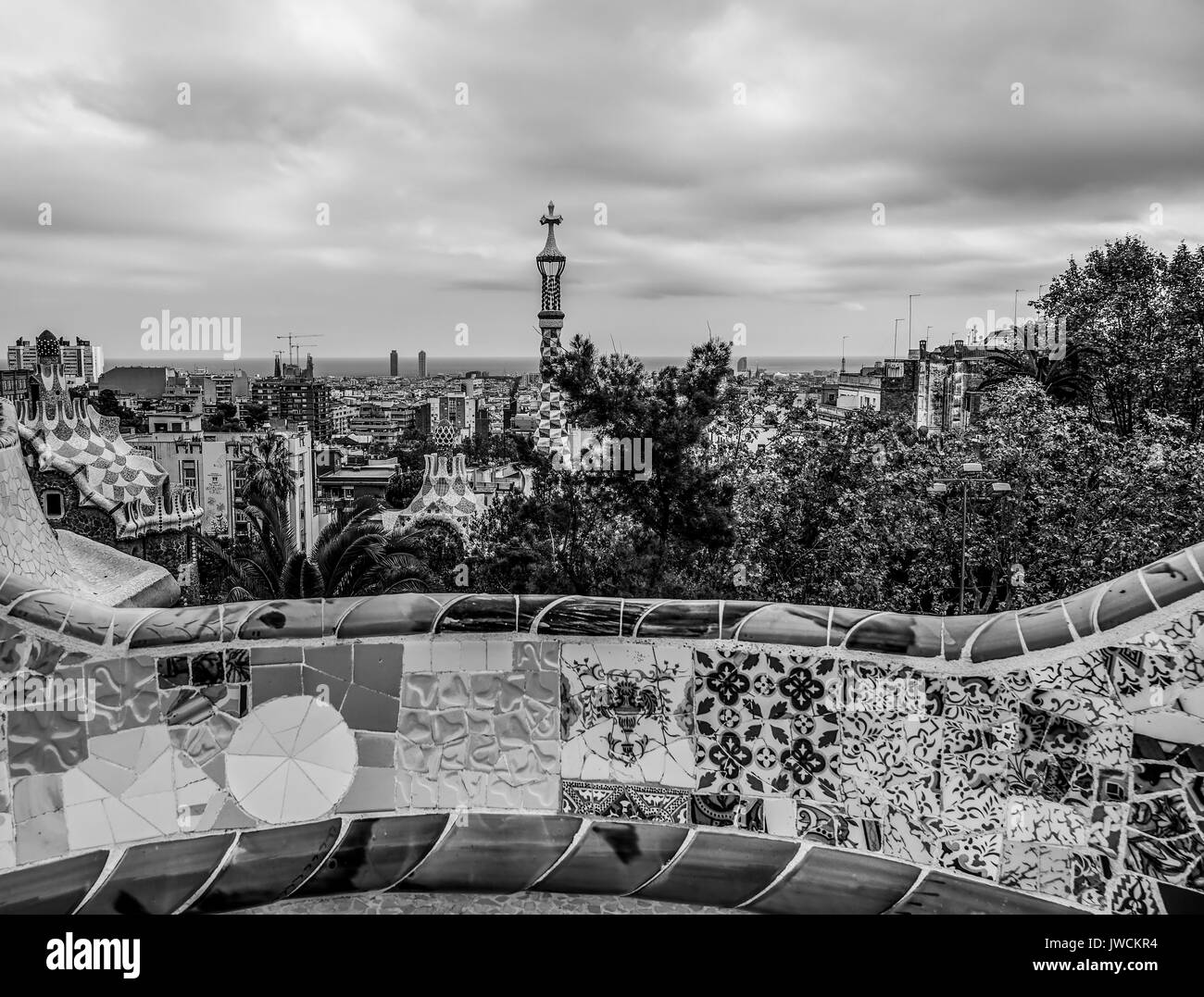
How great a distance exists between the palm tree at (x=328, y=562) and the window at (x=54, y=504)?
15.9 m

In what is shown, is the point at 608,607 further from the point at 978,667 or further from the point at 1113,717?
the point at 1113,717

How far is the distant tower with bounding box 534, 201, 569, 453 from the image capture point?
558 inches

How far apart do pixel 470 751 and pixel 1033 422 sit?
1251 centimetres

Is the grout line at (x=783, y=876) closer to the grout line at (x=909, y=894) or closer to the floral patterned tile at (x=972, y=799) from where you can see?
the grout line at (x=909, y=894)

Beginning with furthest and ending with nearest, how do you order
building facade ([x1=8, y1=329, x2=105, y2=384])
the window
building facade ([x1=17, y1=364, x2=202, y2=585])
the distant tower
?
building facade ([x1=8, y1=329, x2=105, y2=384])
the window
building facade ([x1=17, y1=364, x2=202, y2=585])
the distant tower

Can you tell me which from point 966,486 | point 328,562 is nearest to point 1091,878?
point 328,562

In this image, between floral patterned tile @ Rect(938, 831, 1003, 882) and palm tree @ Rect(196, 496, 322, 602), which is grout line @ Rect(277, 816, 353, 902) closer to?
floral patterned tile @ Rect(938, 831, 1003, 882)

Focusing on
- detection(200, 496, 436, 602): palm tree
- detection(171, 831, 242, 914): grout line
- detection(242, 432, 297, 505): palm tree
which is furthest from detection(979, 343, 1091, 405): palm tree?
detection(171, 831, 242, 914): grout line

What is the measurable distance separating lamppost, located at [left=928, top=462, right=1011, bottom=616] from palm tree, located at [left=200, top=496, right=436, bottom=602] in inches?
237

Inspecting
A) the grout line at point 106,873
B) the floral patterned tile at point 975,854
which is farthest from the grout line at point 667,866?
the grout line at point 106,873

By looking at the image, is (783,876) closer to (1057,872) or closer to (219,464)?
(1057,872)

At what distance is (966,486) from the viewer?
13.1 meters

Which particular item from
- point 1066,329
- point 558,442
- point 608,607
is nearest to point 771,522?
point 558,442

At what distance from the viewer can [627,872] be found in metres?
3.43
